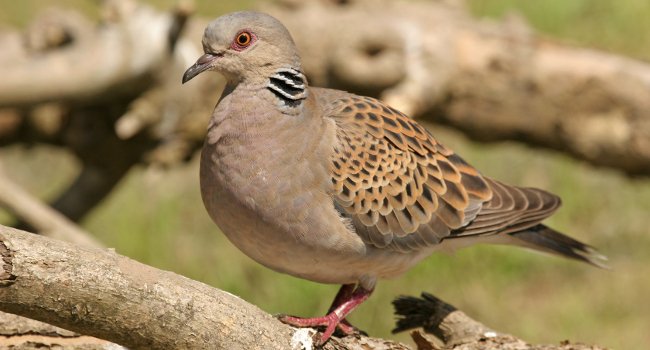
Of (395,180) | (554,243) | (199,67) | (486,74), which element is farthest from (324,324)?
(486,74)

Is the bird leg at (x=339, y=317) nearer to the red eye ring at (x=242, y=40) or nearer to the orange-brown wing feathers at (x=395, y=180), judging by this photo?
the orange-brown wing feathers at (x=395, y=180)

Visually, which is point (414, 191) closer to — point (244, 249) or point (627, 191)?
point (244, 249)

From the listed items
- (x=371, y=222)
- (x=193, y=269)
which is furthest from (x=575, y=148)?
(x=371, y=222)

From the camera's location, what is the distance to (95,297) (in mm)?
2730

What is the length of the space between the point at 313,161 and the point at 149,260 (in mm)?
3348

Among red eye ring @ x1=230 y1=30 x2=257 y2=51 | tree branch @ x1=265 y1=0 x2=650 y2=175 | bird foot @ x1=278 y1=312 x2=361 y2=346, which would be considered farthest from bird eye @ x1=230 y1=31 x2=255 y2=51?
tree branch @ x1=265 y1=0 x2=650 y2=175

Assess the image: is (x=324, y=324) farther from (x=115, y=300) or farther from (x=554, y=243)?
(x=554, y=243)

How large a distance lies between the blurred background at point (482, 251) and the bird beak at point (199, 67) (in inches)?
105

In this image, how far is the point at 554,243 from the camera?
15.3 ft

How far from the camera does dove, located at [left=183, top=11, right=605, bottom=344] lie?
368 cm

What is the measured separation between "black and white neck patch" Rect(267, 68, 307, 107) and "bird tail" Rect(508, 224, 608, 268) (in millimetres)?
1282

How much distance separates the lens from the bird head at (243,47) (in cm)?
372

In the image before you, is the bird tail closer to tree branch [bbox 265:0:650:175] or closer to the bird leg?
the bird leg

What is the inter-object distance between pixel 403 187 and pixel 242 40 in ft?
2.87
